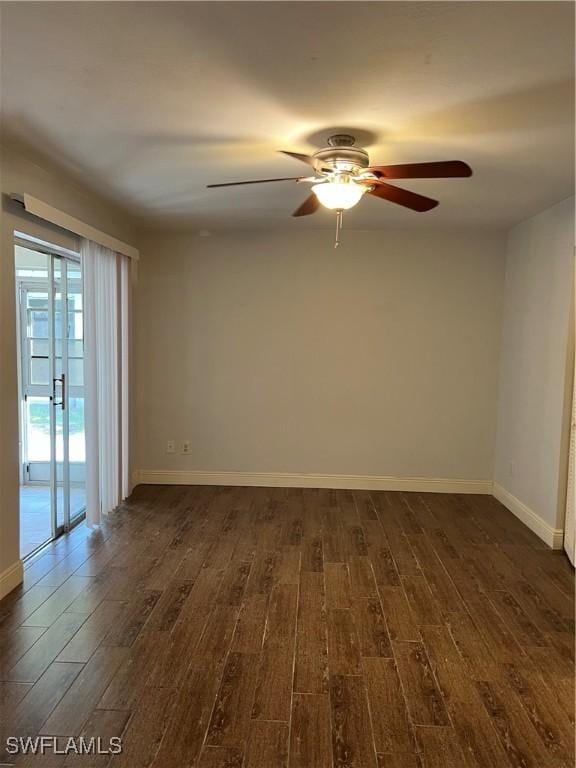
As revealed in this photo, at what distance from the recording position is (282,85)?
2.03 meters

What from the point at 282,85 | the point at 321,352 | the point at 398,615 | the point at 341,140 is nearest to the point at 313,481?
the point at 321,352

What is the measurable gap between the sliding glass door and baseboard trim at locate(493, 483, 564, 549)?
3.53 metres

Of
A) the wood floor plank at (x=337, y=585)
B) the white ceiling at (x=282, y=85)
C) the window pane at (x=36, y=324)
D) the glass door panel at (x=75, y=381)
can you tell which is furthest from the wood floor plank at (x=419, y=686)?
the window pane at (x=36, y=324)

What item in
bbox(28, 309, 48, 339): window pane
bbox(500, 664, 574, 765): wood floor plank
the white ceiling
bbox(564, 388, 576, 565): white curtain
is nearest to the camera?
the white ceiling

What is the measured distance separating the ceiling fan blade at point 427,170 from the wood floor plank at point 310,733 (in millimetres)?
2285

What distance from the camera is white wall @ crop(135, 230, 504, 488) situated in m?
5.01

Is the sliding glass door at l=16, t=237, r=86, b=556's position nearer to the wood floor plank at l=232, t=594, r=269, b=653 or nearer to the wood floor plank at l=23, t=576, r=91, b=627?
the wood floor plank at l=23, t=576, r=91, b=627

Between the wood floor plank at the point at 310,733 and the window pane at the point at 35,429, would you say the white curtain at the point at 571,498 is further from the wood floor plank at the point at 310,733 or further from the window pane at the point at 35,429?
the window pane at the point at 35,429

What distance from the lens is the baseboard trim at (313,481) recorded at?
202 inches

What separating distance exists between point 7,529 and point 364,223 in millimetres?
3580

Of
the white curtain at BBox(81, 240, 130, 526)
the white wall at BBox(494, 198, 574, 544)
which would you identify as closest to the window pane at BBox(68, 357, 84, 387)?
the white curtain at BBox(81, 240, 130, 526)

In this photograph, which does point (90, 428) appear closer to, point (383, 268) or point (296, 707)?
point (296, 707)

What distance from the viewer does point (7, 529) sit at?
2.97m

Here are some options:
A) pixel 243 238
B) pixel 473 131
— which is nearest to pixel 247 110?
pixel 473 131
